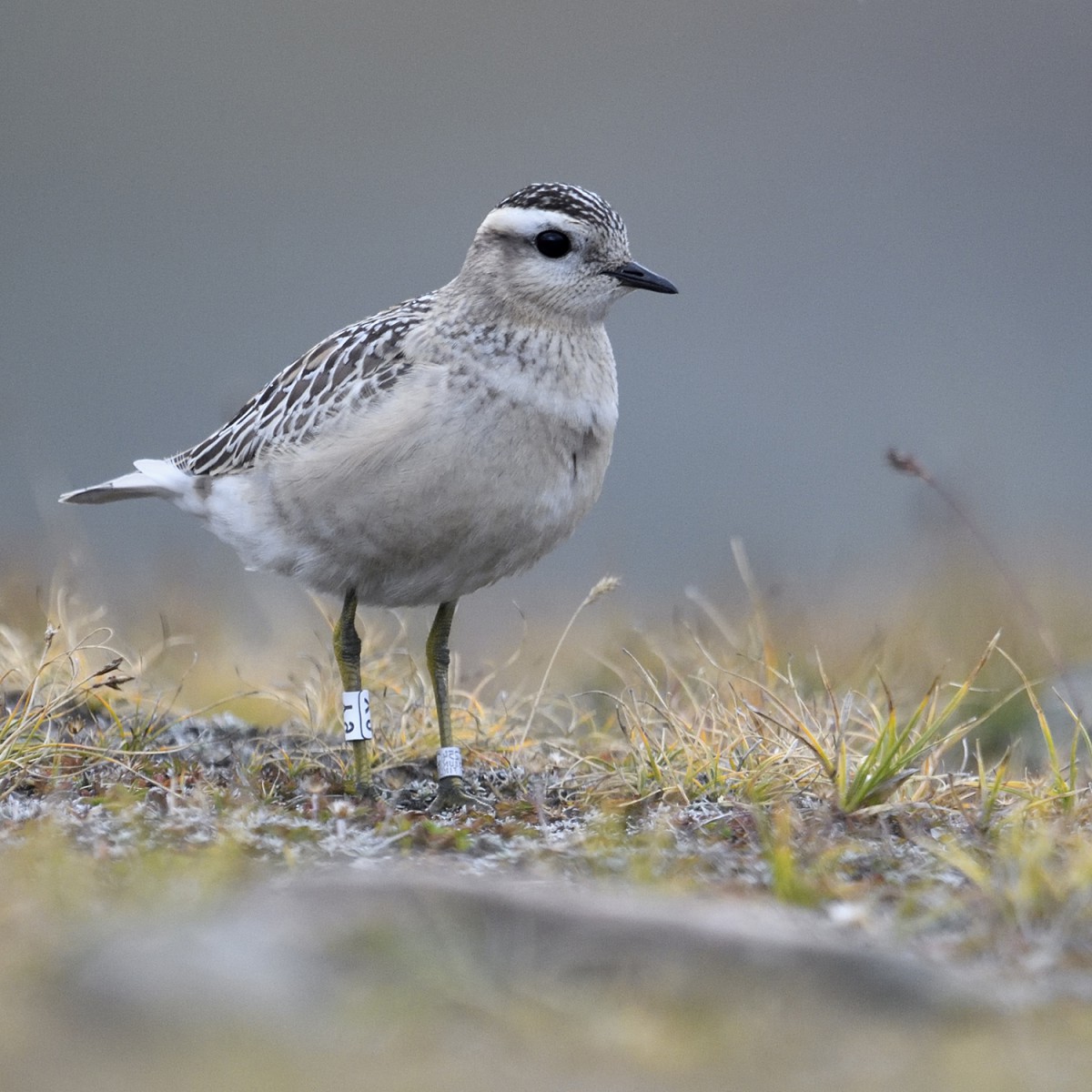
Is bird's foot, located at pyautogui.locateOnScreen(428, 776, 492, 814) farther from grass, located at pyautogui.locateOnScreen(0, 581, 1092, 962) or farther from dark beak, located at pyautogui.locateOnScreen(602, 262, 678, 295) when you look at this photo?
dark beak, located at pyautogui.locateOnScreen(602, 262, 678, 295)

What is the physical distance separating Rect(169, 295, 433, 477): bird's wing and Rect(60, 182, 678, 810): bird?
12mm

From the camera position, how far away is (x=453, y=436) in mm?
5598

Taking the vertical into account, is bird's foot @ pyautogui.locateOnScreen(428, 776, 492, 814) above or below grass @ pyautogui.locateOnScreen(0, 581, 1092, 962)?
below

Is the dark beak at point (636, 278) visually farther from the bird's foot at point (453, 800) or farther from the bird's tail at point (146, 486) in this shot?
the bird's tail at point (146, 486)

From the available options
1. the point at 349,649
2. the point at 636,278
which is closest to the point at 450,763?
the point at 349,649

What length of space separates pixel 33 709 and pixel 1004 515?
6.92 metres

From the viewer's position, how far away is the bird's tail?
7145 mm

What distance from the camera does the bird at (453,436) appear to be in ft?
18.5

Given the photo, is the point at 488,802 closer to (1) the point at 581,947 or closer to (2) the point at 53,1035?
(1) the point at 581,947

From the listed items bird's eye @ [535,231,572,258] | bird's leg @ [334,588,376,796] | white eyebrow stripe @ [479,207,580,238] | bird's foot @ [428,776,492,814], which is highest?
white eyebrow stripe @ [479,207,580,238]

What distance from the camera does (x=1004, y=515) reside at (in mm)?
10344

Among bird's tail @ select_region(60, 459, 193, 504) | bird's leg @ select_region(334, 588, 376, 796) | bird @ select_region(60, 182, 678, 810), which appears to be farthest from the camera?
bird's tail @ select_region(60, 459, 193, 504)

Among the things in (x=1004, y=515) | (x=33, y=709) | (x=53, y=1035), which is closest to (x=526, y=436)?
(x=33, y=709)

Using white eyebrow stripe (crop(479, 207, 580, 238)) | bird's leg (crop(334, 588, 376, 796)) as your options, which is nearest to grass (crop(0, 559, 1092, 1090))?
bird's leg (crop(334, 588, 376, 796))
